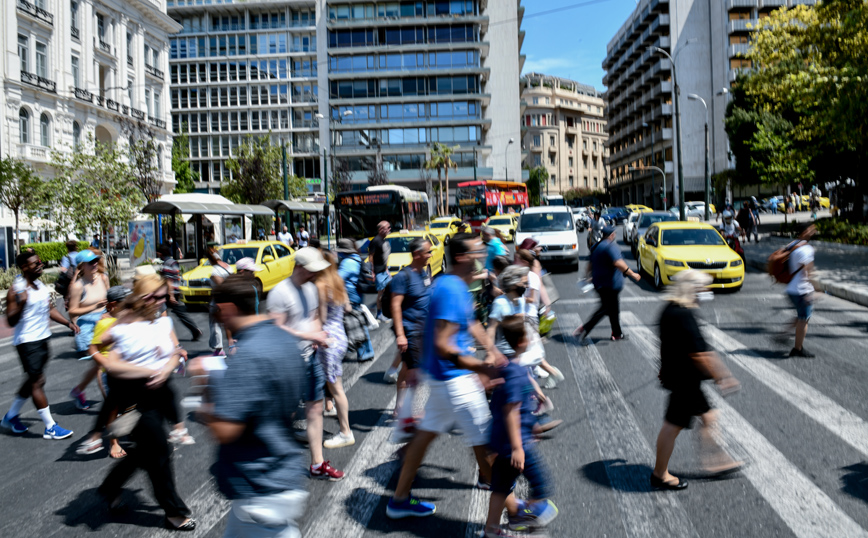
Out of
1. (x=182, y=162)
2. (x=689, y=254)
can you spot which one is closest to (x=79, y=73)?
(x=182, y=162)

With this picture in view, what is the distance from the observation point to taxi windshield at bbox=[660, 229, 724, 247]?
52.1ft

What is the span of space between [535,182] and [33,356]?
104m

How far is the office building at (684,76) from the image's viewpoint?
218ft

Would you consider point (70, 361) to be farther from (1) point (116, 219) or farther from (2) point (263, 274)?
(1) point (116, 219)

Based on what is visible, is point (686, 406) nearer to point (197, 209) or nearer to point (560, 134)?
point (197, 209)

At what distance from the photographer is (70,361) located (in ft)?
33.8

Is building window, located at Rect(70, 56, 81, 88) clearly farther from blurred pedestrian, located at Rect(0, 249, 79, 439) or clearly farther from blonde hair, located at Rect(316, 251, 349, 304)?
blonde hair, located at Rect(316, 251, 349, 304)

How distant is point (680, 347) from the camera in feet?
15.1

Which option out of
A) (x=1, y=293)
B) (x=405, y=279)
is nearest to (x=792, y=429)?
(x=405, y=279)

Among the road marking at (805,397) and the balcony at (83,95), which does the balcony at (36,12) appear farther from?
the road marking at (805,397)

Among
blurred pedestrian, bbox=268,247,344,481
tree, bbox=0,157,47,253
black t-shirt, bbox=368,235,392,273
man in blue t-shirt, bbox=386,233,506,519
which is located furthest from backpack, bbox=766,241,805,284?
tree, bbox=0,157,47,253

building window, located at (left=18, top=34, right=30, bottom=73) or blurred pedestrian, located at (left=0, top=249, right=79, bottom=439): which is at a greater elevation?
building window, located at (left=18, top=34, right=30, bottom=73)

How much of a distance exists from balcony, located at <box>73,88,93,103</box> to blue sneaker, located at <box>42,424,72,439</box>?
40.7 metres

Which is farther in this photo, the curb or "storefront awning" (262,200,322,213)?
Answer: "storefront awning" (262,200,322,213)
